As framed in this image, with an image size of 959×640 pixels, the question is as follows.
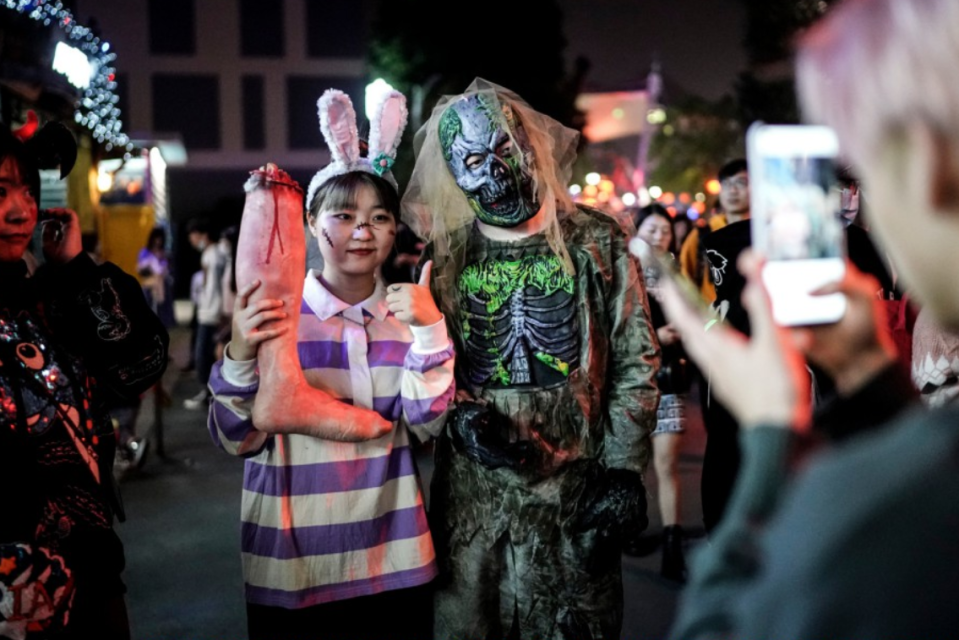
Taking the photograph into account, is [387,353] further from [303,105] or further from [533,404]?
[303,105]

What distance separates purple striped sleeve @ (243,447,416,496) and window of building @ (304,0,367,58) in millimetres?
32031

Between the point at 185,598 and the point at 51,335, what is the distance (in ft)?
9.21

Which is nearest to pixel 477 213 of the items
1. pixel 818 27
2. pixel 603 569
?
pixel 603 569

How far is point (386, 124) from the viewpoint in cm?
264

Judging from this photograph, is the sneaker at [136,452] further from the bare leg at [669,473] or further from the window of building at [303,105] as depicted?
the window of building at [303,105]

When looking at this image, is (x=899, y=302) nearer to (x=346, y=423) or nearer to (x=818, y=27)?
(x=346, y=423)

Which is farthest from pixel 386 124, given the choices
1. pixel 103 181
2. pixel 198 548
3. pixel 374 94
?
pixel 103 181

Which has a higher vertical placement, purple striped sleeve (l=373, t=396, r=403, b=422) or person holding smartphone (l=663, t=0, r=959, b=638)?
person holding smartphone (l=663, t=0, r=959, b=638)

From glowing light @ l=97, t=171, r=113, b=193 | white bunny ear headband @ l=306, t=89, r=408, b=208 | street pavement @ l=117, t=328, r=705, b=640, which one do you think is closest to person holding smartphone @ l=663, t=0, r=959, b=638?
white bunny ear headband @ l=306, t=89, r=408, b=208

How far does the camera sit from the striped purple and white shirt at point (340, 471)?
234 cm

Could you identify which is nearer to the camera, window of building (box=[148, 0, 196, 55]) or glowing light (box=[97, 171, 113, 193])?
glowing light (box=[97, 171, 113, 193])

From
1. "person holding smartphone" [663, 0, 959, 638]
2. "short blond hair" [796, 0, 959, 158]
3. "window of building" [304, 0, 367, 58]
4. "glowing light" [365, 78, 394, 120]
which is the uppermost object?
"window of building" [304, 0, 367, 58]

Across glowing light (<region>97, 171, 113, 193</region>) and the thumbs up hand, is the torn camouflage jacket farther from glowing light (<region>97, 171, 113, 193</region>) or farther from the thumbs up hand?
glowing light (<region>97, 171, 113, 193</region>)

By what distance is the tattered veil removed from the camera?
2664 mm
